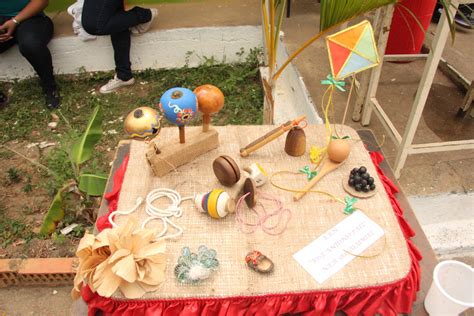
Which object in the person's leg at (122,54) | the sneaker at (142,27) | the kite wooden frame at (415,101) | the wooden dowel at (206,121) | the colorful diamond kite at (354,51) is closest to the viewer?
the colorful diamond kite at (354,51)

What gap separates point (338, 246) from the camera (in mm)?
1250

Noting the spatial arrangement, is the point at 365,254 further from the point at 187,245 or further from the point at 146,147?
the point at 146,147

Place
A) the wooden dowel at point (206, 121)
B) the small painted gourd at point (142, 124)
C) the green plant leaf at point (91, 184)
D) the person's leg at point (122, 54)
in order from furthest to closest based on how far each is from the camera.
A: the person's leg at point (122, 54) → the green plant leaf at point (91, 184) → the wooden dowel at point (206, 121) → the small painted gourd at point (142, 124)

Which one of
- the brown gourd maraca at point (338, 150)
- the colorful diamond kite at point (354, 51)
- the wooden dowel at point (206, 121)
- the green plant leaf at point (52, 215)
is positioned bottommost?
the green plant leaf at point (52, 215)

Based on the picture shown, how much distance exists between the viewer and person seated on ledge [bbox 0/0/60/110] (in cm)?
290

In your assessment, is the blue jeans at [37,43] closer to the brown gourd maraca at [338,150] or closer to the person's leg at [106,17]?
the person's leg at [106,17]

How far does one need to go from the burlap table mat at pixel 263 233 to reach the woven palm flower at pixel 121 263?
0.04 meters

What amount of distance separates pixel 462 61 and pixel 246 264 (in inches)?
105

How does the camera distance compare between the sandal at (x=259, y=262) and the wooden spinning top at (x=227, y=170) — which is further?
the wooden spinning top at (x=227, y=170)

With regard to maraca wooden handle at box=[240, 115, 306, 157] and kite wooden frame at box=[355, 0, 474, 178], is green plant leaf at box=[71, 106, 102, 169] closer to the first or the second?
maraca wooden handle at box=[240, 115, 306, 157]

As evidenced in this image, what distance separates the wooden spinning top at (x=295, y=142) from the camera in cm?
154

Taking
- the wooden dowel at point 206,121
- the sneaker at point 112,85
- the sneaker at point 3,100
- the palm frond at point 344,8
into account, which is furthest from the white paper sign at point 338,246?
the sneaker at point 3,100

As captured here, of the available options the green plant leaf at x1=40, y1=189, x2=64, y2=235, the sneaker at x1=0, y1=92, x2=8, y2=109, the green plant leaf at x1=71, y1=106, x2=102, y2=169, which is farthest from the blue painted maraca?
the sneaker at x1=0, y1=92, x2=8, y2=109

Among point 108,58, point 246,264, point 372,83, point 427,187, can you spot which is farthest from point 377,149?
point 108,58
